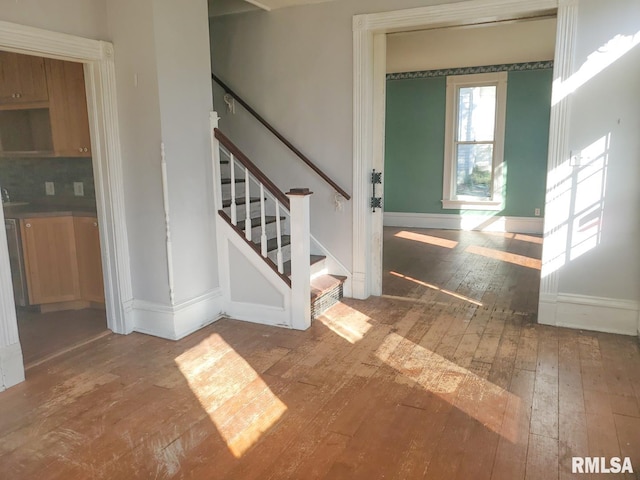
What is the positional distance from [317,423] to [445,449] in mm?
614

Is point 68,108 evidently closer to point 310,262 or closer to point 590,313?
point 310,262

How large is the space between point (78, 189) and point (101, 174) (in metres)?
0.91

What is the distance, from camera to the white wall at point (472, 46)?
5.41m

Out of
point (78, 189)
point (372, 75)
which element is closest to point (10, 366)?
point (78, 189)

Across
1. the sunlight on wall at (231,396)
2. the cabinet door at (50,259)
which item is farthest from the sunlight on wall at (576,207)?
the cabinet door at (50,259)

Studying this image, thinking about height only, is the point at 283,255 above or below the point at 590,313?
above

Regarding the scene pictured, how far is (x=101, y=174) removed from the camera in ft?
11.2

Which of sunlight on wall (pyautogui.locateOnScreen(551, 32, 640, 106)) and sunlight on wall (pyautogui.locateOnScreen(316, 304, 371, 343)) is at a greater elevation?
sunlight on wall (pyautogui.locateOnScreen(551, 32, 640, 106))

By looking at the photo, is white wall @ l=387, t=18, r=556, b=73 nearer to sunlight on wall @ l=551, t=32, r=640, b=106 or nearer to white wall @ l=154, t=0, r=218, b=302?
sunlight on wall @ l=551, t=32, r=640, b=106

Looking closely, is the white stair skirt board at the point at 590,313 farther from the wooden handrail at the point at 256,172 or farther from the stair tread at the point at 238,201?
the stair tread at the point at 238,201

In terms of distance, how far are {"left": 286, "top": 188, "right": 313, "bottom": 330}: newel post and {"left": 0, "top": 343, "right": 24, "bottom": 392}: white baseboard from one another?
1.76 metres

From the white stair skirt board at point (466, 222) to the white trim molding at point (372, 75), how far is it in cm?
410

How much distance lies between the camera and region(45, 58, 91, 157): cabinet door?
3.74 metres

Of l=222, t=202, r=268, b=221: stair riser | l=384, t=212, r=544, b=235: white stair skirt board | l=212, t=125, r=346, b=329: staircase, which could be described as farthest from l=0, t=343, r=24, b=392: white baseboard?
l=384, t=212, r=544, b=235: white stair skirt board
